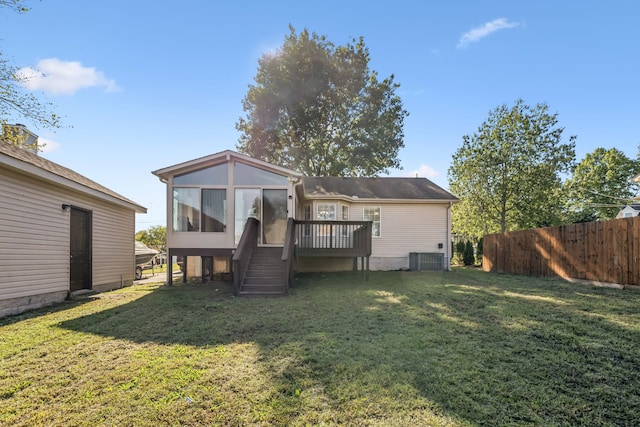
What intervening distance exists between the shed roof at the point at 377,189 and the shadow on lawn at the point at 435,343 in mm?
6431

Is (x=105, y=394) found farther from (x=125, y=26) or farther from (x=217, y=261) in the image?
(x=125, y=26)

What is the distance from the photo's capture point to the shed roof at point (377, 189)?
13.4m

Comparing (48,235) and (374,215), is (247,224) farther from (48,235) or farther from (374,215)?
(374,215)

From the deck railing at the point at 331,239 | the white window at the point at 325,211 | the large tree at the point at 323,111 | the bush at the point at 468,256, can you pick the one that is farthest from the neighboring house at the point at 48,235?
the bush at the point at 468,256

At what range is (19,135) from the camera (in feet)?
31.7

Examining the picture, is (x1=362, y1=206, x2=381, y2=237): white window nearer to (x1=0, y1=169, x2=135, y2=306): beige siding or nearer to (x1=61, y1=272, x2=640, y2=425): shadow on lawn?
(x1=61, y1=272, x2=640, y2=425): shadow on lawn

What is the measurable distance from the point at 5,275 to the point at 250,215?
5.53 metres

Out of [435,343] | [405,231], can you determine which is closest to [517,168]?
[405,231]

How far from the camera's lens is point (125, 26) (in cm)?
967

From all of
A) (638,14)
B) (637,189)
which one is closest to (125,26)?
(638,14)

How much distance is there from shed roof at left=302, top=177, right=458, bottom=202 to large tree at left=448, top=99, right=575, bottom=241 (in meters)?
4.43

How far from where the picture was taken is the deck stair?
785cm

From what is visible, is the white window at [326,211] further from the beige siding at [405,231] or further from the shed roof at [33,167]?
the shed roof at [33,167]

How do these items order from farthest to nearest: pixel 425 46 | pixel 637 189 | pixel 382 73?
pixel 637 189 < pixel 382 73 < pixel 425 46
